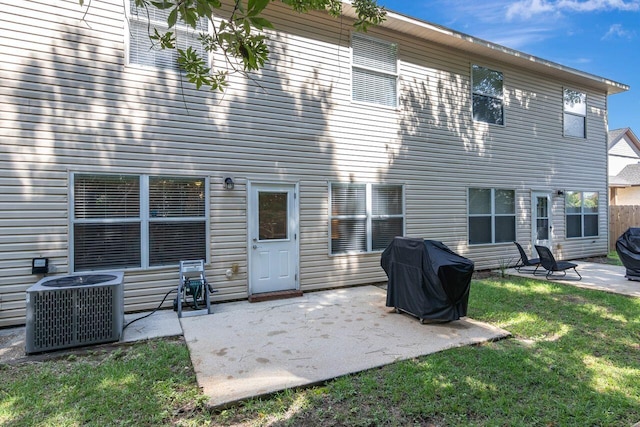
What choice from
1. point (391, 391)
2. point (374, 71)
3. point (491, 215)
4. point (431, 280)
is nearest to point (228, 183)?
point (431, 280)

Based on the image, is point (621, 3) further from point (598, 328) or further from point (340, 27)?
point (598, 328)

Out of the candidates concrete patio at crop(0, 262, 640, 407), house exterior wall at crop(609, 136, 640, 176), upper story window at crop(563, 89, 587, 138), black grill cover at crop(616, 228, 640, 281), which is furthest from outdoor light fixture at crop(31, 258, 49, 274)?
house exterior wall at crop(609, 136, 640, 176)

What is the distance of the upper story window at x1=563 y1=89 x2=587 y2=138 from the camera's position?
9844 mm

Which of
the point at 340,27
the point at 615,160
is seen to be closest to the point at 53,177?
the point at 340,27

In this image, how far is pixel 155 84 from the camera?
17.2 ft

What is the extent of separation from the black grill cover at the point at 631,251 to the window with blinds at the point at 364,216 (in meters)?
4.56

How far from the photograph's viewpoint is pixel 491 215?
855cm

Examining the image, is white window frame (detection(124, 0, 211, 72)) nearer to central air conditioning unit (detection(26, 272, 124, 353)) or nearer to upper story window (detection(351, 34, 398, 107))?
upper story window (detection(351, 34, 398, 107))

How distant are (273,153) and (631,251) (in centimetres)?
752

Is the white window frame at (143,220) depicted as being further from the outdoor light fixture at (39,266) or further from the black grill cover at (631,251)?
the black grill cover at (631,251)

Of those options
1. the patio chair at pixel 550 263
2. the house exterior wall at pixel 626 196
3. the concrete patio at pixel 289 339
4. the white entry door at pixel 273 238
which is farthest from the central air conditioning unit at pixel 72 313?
the house exterior wall at pixel 626 196

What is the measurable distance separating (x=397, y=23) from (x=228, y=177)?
182 inches

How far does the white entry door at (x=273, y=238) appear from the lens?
592cm

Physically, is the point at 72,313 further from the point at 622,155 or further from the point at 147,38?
the point at 622,155
